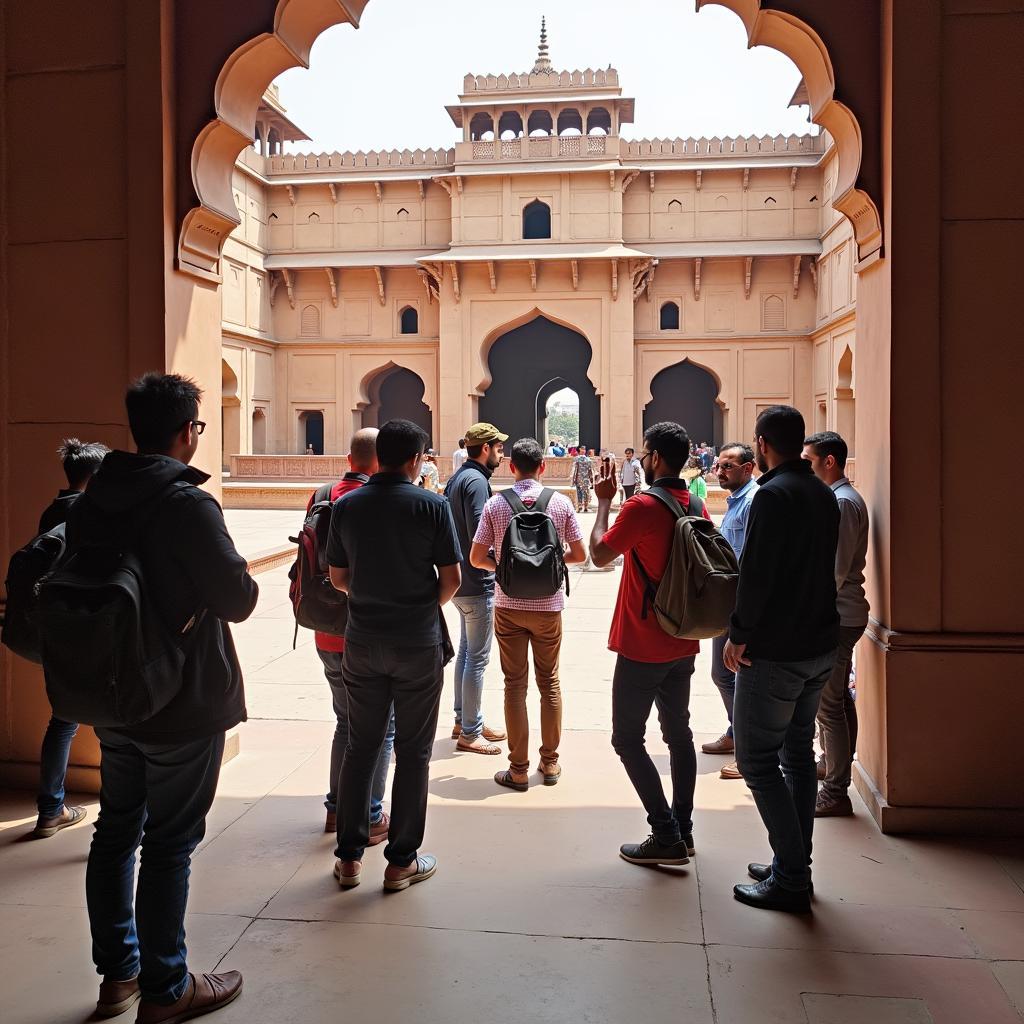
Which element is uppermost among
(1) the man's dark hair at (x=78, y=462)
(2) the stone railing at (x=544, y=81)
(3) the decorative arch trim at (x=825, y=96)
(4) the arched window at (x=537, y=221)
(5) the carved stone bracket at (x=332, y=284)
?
(2) the stone railing at (x=544, y=81)

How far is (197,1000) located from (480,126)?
25371mm

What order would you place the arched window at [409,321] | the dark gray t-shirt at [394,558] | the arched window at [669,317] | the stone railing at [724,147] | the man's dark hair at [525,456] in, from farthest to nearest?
the arched window at [409,321] < the arched window at [669,317] < the stone railing at [724,147] < the man's dark hair at [525,456] < the dark gray t-shirt at [394,558]

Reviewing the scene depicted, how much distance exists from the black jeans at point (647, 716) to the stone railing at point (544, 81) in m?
23.8

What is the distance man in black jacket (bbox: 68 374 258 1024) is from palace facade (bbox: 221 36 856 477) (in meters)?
21.0

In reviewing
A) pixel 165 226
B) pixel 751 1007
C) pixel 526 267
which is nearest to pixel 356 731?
pixel 751 1007

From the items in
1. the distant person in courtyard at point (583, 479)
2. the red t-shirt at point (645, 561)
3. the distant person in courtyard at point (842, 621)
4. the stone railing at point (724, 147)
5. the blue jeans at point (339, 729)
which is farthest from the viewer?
the stone railing at point (724, 147)

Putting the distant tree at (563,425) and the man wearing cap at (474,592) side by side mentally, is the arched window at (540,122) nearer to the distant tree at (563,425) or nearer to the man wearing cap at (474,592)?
the man wearing cap at (474,592)

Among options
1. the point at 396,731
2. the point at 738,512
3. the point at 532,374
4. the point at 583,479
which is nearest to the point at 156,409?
the point at 396,731

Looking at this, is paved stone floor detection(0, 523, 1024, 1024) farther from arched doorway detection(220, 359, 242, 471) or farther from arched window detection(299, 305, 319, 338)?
arched window detection(299, 305, 319, 338)

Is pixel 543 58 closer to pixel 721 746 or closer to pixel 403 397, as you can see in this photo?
pixel 403 397

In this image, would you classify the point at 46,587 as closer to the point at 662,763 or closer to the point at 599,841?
the point at 599,841

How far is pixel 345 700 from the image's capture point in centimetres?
340

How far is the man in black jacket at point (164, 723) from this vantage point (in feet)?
7.33

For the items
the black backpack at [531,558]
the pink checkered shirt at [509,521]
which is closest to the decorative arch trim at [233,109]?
the pink checkered shirt at [509,521]
